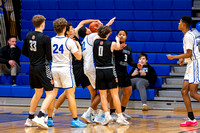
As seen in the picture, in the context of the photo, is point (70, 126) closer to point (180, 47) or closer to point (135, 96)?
point (135, 96)

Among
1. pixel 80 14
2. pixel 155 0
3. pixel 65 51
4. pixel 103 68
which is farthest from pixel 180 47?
pixel 65 51

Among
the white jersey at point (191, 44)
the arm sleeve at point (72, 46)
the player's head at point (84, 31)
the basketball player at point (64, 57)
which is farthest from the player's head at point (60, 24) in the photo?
the white jersey at point (191, 44)

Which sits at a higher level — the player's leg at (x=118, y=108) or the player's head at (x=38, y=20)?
the player's head at (x=38, y=20)

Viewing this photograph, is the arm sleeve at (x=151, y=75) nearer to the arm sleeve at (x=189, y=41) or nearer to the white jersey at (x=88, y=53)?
the white jersey at (x=88, y=53)

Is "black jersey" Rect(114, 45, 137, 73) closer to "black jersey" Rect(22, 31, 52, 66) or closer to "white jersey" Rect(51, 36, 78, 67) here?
"white jersey" Rect(51, 36, 78, 67)

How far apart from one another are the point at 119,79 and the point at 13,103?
3.95 metres

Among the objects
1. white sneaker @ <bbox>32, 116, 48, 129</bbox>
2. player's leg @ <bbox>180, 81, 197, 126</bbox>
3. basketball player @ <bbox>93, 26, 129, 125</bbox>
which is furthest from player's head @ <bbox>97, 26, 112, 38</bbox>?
white sneaker @ <bbox>32, 116, 48, 129</bbox>

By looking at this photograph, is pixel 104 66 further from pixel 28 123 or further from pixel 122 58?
pixel 28 123

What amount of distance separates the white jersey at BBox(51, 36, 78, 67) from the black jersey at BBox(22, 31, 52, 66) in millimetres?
89

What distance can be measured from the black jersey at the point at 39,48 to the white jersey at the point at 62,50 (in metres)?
0.09

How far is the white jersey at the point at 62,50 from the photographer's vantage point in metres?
5.45

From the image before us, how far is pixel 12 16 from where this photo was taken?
11.3m

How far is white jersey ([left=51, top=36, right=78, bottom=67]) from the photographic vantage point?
5.45 meters

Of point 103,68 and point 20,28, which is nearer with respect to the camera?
point 103,68
